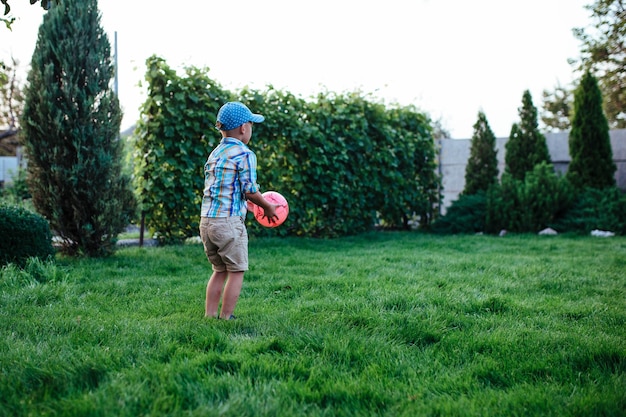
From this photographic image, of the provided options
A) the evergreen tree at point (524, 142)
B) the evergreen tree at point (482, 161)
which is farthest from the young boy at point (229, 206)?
the evergreen tree at point (524, 142)

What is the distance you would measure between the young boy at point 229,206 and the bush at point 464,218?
Result: 7369mm

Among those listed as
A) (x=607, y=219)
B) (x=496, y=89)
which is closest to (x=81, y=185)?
(x=607, y=219)

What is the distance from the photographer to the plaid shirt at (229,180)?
10.9 feet

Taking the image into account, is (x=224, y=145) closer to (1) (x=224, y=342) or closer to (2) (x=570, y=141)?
(1) (x=224, y=342)

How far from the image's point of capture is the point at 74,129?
5.90 metres

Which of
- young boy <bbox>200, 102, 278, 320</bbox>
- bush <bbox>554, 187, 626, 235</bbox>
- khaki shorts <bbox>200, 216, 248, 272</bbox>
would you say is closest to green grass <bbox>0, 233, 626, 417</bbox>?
young boy <bbox>200, 102, 278, 320</bbox>

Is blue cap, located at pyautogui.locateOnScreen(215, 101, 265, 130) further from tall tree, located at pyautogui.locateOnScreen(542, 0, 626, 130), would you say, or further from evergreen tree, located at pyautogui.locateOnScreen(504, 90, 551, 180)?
tall tree, located at pyautogui.locateOnScreen(542, 0, 626, 130)

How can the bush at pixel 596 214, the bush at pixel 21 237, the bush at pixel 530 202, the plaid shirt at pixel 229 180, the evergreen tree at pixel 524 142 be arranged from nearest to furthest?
the plaid shirt at pixel 229 180 → the bush at pixel 21 237 → the bush at pixel 596 214 → the bush at pixel 530 202 → the evergreen tree at pixel 524 142

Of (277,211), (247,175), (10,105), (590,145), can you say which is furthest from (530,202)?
(10,105)

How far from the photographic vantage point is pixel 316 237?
9000 mm

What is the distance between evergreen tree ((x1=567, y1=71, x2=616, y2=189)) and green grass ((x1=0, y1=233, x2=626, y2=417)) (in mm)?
6391

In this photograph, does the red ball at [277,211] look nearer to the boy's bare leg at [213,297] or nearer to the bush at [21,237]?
the boy's bare leg at [213,297]

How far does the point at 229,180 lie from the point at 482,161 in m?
9.36

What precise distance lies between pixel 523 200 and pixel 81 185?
25.3 feet
